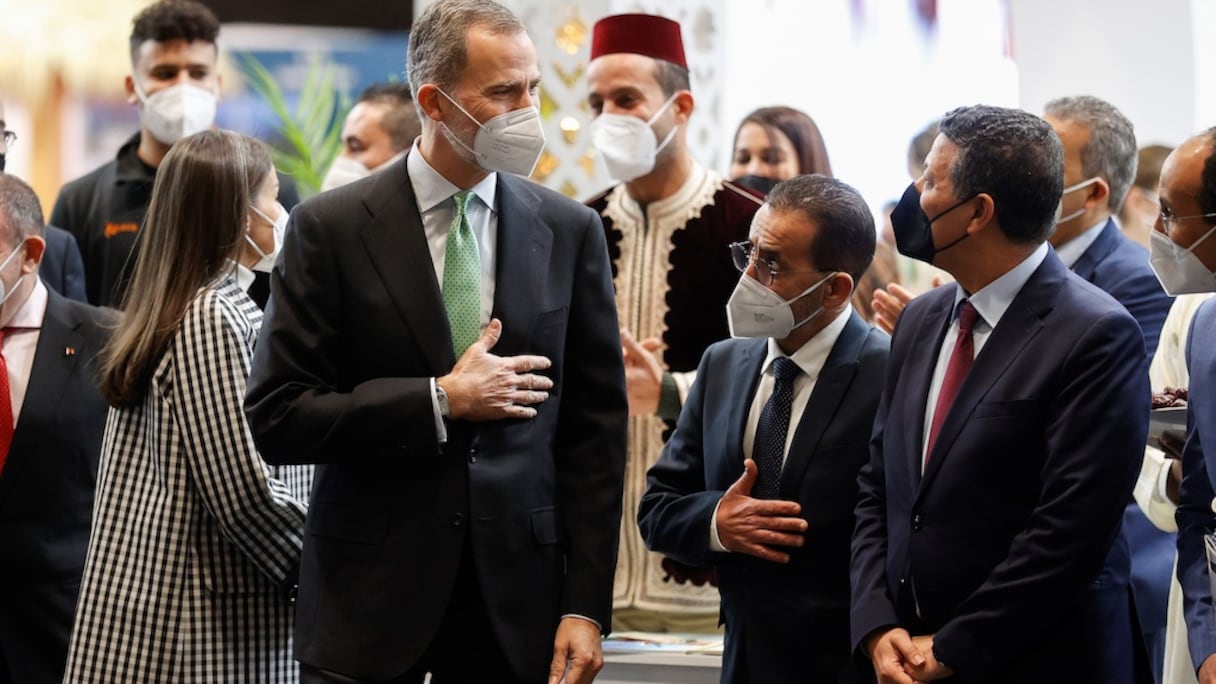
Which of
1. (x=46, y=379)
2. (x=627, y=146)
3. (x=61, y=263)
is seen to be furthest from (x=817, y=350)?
(x=61, y=263)

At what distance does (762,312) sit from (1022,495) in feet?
2.37

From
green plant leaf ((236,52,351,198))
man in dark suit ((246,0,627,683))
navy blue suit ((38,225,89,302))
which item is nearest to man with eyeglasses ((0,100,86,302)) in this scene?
navy blue suit ((38,225,89,302))

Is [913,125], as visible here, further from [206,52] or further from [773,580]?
[773,580]

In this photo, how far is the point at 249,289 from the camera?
13.0 feet

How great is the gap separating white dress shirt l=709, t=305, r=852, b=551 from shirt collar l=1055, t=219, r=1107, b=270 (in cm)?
81

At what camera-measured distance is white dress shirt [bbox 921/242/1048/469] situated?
298 centimetres

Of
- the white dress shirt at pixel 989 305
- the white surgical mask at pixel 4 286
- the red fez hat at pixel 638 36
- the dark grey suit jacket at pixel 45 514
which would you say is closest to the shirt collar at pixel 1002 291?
the white dress shirt at pixel 989 305

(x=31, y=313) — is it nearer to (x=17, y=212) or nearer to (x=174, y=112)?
(x=17, y=212)

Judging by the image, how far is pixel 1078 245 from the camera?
12.9 feet

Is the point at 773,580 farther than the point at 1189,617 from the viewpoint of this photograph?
Yes

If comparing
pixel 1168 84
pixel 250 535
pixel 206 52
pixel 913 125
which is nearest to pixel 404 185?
pixel 250 535

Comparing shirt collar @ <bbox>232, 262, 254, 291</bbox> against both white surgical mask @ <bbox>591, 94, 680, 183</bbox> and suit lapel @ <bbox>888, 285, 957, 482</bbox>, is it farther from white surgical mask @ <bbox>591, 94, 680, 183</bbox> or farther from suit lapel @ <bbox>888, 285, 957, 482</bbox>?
suit lapel @ <bbox>888, 285, 957, 482</bbox>

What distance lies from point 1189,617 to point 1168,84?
3.97m

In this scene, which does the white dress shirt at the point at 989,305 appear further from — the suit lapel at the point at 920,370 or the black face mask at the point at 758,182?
the black face mask at the point at 758,182
